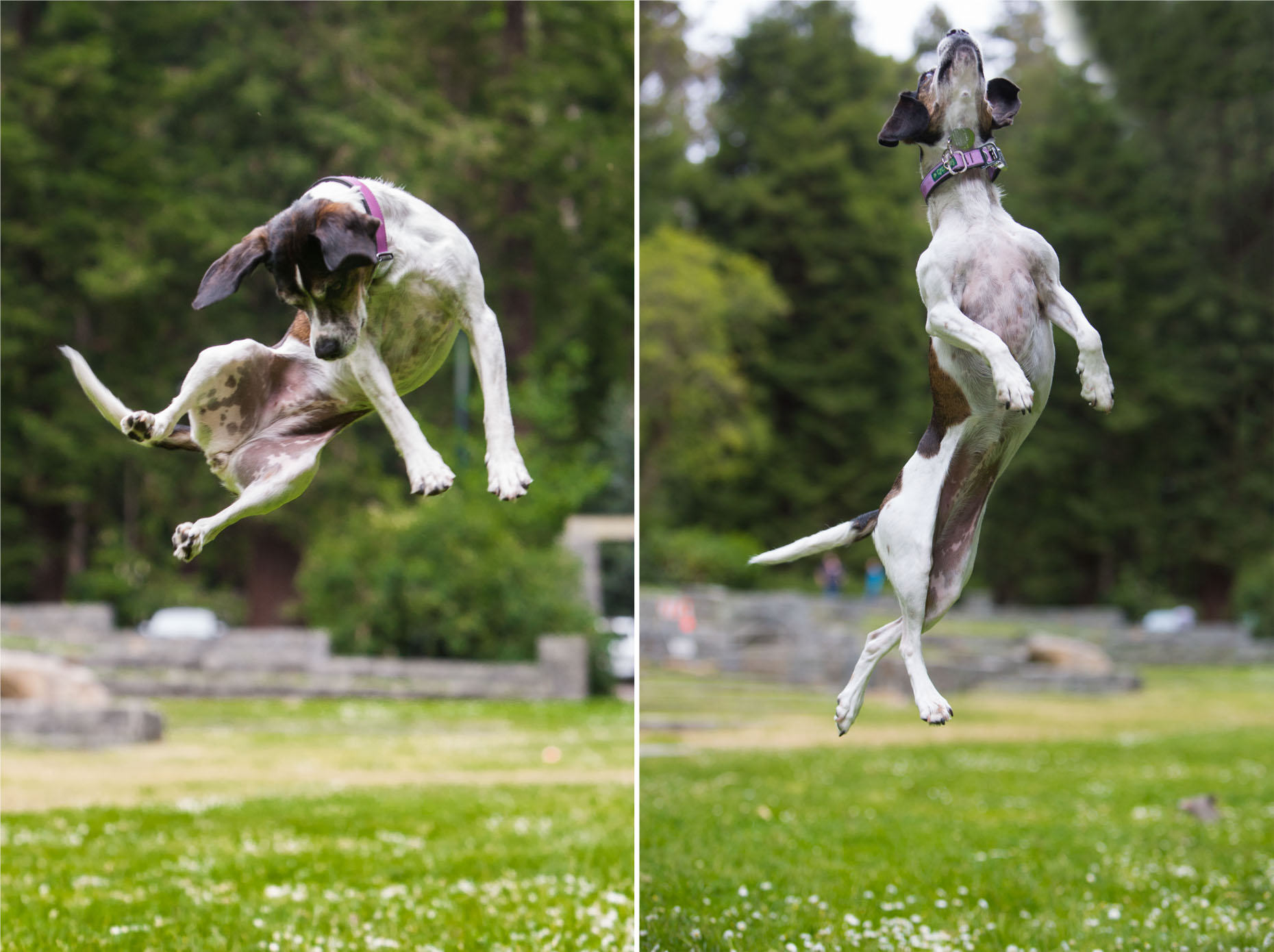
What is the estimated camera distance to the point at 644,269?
35.3 m

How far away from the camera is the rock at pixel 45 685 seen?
48.9 feet


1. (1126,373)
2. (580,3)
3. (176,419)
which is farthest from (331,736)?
(1126,373)

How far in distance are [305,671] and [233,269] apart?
19.2 meters

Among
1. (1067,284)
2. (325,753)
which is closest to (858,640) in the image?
(325,753)

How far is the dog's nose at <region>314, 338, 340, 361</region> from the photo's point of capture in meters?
3.38

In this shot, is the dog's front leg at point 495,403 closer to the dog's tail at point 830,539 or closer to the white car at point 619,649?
the dog's tail at point 830,539

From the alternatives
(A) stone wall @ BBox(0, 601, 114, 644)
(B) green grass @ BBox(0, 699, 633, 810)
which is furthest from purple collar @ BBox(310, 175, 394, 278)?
(A) stone wall @ BBox(0, 601, 114, 644)

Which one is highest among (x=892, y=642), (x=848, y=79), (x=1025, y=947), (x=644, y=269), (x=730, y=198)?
(x=848, y=79)

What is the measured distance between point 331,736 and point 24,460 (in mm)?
16553

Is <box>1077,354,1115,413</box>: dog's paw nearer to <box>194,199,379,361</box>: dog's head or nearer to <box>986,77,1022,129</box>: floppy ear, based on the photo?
<box>986,77,1022,129</box>: floppy ear

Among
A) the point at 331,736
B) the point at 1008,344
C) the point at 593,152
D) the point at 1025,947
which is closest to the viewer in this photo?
the point at 1008,344

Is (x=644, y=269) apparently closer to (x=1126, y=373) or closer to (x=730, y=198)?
(x=730, y=198)

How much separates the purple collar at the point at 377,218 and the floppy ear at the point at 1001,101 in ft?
5.20

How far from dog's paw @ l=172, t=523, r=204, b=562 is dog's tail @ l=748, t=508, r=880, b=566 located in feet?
4.65
